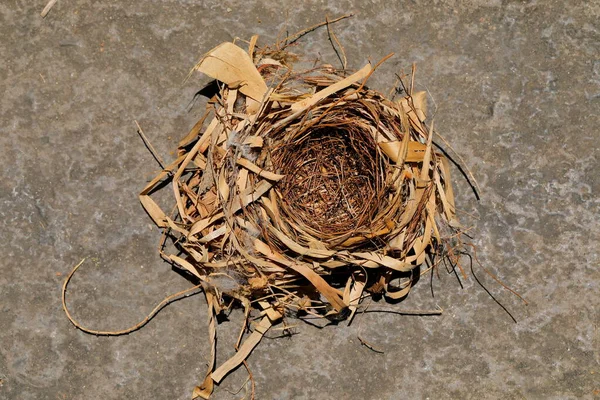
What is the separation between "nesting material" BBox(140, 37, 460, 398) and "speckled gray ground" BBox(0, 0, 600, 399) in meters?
0.06

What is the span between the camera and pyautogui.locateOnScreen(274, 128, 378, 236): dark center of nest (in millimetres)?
1501

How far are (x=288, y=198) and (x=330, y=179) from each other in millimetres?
111

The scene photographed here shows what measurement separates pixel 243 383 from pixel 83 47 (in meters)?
0.82

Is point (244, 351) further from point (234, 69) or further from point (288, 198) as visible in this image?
point (234, 69)

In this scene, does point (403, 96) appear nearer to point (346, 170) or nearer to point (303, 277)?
point (346, 170)

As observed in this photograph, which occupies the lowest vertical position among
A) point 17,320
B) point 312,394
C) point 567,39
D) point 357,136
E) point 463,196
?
point 312,394

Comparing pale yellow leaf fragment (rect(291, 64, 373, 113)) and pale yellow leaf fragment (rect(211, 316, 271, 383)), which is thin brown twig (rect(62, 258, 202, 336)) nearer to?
pale yellow leaf fragment (rect(211, 316, 271, 383))

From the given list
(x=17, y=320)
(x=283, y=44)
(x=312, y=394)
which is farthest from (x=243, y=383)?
(x=283, y=44)

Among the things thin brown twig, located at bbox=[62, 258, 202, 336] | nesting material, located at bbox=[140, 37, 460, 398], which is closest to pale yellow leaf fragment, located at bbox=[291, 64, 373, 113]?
nesting material, located at bbox=[140, 37, 460, 398]

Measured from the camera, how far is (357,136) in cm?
150

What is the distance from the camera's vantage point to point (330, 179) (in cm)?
158

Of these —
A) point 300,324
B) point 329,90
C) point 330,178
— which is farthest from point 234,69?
point 300,324

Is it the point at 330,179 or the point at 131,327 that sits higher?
the point at 330,179

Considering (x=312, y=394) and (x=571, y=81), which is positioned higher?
(x=571, y=81)
